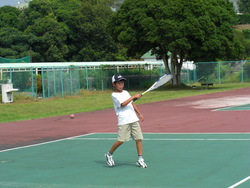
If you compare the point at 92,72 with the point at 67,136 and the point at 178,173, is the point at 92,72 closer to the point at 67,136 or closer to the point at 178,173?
the point at 67,136

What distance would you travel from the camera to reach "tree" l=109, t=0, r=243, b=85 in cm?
4131

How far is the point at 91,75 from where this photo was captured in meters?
42.4

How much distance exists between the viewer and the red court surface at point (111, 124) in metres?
16.5

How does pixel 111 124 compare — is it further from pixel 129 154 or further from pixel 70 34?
pixel 70 34

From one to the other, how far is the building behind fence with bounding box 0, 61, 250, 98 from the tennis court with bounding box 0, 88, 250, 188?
13810 mm

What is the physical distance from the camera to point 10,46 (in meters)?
69.1

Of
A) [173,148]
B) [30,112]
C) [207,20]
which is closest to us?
[173,148]

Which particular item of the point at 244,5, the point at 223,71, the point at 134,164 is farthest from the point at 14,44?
the point at 134,164

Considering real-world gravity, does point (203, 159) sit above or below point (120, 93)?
below

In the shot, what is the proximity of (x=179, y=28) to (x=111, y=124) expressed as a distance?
22.7m

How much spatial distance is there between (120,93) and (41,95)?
26.2 metres

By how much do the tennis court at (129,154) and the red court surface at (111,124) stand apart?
0.03 m

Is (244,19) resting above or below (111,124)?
above

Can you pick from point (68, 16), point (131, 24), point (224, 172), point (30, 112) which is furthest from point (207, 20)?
point (68, 16)
